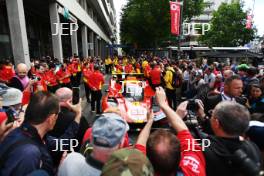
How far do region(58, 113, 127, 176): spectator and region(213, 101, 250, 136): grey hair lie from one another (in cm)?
86

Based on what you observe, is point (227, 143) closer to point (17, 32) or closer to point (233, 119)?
point (233, 119)

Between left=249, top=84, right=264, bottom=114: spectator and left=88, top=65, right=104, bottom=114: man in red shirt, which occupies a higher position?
left=249, top=84, right=264, bottom=114: spectator

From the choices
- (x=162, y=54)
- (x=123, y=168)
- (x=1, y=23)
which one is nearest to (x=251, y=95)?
(x=123, y=168)

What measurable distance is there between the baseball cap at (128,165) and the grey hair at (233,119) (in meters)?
1.00

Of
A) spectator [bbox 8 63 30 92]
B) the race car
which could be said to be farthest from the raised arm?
spectator [bbox 8 63 30 92]

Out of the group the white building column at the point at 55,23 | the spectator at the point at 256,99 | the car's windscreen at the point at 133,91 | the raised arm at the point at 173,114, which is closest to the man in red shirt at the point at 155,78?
the car's windscreen at the point at 133,91

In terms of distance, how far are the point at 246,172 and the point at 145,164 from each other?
0.55m

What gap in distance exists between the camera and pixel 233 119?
2.21m

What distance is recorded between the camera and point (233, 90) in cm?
441

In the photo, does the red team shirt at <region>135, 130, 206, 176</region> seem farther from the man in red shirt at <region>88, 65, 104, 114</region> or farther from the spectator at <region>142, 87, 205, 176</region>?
the man in red shirt at <region>88, 65, 104, 114</region>

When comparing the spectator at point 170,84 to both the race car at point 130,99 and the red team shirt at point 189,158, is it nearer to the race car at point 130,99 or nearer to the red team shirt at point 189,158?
the race car at point 130,99

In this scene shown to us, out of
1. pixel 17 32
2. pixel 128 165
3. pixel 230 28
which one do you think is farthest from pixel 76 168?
pixel 230 28

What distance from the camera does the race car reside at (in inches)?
298

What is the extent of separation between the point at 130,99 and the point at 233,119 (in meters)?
6.42
